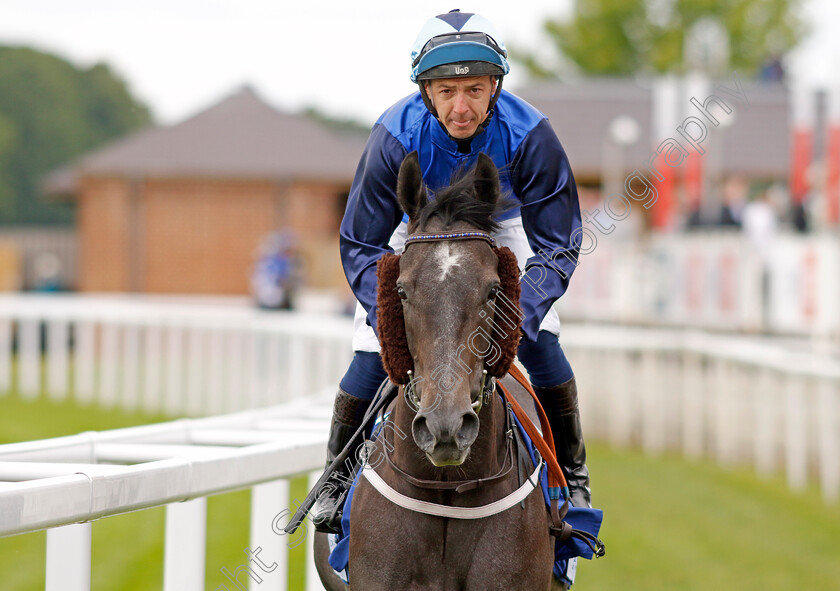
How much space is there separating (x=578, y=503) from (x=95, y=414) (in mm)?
10268

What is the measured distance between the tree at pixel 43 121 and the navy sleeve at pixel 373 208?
51.0 meters

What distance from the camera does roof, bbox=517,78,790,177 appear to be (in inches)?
1226

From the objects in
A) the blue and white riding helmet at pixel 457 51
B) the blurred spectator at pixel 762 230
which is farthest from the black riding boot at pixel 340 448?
the blurred spectator at pixel 762 230

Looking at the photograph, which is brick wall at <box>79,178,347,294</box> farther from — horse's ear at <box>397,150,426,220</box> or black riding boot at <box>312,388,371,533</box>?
horse's ear at <box>397,150,426,220</box>

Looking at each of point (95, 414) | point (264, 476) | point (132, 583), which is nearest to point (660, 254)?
point (95, 414)

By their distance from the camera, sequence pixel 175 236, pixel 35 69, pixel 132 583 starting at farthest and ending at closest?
pixel 35 69 → pixel 175 236 → pixel 132 583

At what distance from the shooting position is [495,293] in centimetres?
312

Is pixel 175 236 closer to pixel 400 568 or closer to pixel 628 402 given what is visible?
pixel 628 402

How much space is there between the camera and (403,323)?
10.3 ft

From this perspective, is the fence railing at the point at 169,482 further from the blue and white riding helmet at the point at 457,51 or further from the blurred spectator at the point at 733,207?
the blurred spectator at the point at 733,207

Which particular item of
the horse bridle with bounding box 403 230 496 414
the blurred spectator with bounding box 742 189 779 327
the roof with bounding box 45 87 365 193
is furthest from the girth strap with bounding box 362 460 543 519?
the roof with bounding box 45 87 365 193

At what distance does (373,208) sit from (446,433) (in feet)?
3.32

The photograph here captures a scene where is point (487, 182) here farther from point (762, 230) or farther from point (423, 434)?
point (762, 230)

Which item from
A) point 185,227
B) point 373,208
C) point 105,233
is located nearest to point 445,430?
point 373,208
